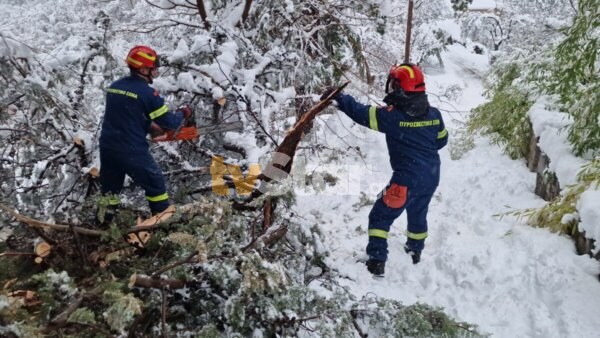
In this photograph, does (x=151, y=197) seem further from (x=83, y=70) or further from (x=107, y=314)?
(x=107, y=314)

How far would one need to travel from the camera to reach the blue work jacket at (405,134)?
378 cm

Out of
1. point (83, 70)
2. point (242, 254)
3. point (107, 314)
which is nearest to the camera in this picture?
point (107, 314)

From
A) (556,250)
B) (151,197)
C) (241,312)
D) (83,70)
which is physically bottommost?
(556,250)

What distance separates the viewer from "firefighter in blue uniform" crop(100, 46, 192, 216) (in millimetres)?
3521

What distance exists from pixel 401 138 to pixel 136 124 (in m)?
2.26

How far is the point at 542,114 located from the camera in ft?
18.8

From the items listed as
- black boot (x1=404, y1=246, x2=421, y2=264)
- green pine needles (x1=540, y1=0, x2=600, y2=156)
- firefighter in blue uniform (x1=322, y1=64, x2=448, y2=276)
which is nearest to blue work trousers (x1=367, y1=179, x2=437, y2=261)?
firefighter in blue uniform (x1=322, y1=64, x2=448, y2=276)

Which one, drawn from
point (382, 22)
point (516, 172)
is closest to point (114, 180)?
point (382, 22)

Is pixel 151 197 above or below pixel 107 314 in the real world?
below

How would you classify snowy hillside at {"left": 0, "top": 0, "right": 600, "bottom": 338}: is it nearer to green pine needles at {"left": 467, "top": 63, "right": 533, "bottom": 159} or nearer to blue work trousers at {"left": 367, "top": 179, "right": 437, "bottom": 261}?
green pine needles at {"left": 467, "top": 63, "right": 533, "bottom": 159}

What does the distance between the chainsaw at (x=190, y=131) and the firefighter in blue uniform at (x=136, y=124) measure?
9cm

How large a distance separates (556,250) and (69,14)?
35.5ft

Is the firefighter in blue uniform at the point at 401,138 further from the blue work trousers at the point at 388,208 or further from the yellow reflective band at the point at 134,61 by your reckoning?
the yellow reflective band at the point at 134,61

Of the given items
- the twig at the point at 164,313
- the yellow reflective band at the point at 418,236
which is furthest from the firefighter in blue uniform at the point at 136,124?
the yellow reflective band at the point at 418,236
